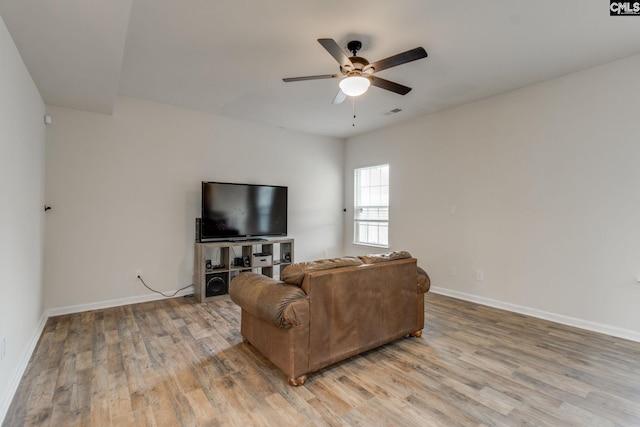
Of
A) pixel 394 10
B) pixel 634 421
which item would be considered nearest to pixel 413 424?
pixel 634 421

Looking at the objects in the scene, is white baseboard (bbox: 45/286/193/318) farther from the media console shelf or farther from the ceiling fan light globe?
the ceiling fan light globe

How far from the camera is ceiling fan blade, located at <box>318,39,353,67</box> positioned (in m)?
2.08

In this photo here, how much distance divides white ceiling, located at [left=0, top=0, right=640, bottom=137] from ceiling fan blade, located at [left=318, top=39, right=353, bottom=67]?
23 centimetres

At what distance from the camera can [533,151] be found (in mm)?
3494

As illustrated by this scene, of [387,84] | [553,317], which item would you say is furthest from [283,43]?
[553,317]

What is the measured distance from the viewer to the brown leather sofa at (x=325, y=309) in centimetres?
207

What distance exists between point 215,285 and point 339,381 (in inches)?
98.4

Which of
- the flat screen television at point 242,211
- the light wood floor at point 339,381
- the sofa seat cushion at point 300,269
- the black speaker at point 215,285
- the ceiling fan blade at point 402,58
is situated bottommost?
the light wood floor at point 339,381

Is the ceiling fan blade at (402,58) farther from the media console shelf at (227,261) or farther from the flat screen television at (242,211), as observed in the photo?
the media console shelf at (227,261)

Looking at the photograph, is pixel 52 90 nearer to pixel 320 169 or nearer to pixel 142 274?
pixel 142 274

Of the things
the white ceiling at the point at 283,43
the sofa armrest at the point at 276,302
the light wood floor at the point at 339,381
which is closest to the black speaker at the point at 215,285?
the light wood floor at the point at 339,381

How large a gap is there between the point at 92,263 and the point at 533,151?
208 inches

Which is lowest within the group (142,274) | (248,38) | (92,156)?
(142,274)

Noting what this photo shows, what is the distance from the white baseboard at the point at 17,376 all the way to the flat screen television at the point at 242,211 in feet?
6.06
